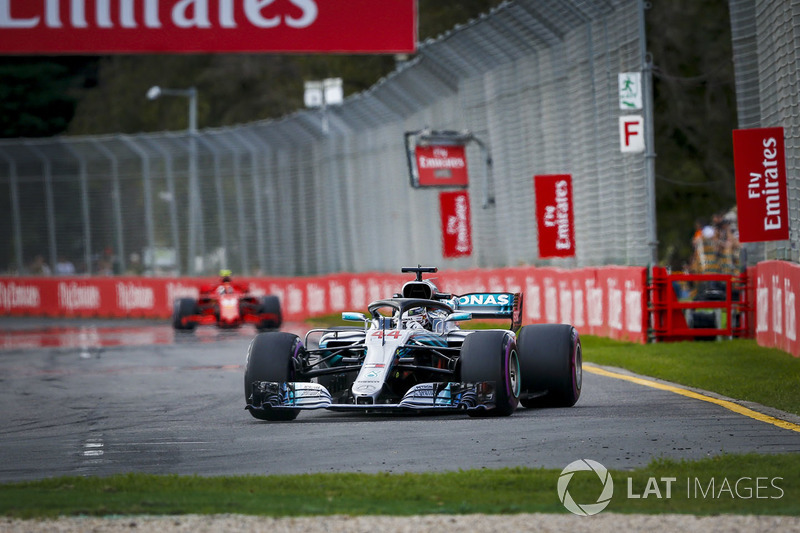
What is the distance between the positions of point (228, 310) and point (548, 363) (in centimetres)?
2063

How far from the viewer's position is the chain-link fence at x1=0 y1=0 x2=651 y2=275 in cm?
2481

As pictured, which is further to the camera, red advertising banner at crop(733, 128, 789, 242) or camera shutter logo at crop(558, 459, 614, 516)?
red advertising banner at crop(733, 128, 789, 242)

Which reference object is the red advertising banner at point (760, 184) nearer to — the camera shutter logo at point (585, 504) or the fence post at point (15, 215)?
the camera shutter logo at point (585, 504)

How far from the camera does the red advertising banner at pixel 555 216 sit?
25.0 meters

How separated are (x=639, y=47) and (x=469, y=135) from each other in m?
7.26

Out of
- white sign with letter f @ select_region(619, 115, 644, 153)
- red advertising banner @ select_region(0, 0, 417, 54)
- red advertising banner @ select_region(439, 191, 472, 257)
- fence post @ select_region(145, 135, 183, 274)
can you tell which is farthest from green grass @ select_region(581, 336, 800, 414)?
fence post @ select_region(145, 135, 183, 274)

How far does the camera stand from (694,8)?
42469 millimetres

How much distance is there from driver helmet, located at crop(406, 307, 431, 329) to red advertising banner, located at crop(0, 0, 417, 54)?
24.2ft

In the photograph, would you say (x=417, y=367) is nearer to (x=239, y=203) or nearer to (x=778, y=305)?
(x=778, y=305)

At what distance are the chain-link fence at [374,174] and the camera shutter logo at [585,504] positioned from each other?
1396 centimetres

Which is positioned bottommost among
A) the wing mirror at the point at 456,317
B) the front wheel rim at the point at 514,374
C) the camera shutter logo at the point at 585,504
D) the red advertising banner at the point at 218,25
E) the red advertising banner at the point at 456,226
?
the camera shutter logo at the point at 585,504

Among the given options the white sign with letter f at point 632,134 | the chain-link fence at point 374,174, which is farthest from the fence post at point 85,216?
the white sign with letter f at point 632,134

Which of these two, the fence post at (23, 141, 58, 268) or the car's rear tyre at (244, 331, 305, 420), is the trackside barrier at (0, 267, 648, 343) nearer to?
the fence post at (23, 141, 58, 268)

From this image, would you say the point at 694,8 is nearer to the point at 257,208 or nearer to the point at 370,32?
the point at 257,208
